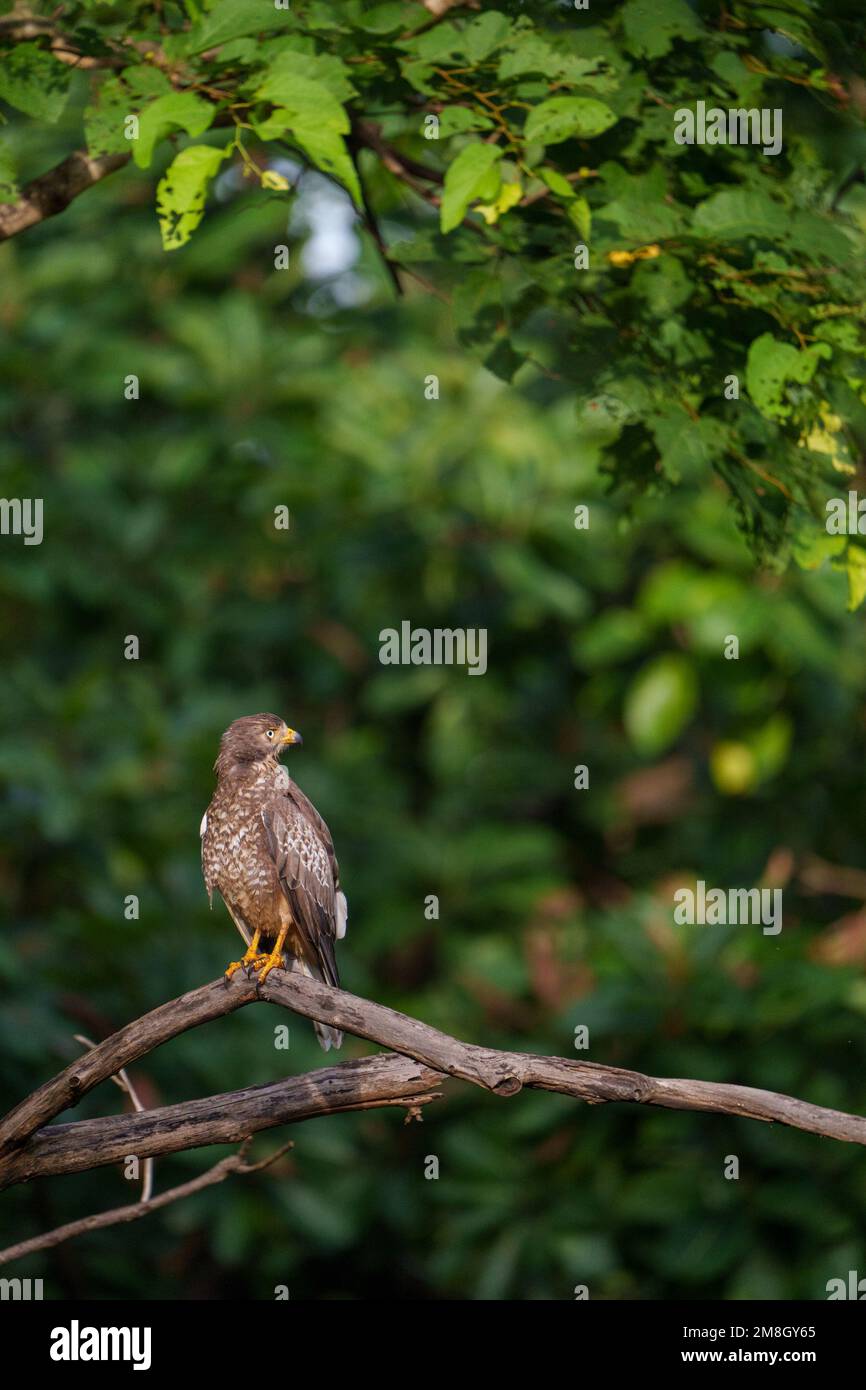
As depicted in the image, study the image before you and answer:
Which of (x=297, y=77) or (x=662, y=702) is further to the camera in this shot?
(x=662, y=702)

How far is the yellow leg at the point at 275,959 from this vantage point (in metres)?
3.65

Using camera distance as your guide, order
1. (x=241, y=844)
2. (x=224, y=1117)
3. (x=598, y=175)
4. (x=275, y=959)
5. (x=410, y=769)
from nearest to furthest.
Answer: (x=224, y=1117) → (x=275, y=959) → (x=241, y=844) → (x=598, y=175) → (x=410, y=769)

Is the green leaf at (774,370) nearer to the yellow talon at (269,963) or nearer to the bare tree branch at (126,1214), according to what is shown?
the yellow talon at (269,963)

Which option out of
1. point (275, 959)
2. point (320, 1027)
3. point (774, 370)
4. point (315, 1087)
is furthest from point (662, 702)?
point (315, 1087)


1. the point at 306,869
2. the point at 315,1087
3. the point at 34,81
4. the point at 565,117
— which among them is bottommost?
the point at 315,1087

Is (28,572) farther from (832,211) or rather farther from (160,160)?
(832,211)

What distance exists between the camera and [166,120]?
3.50 m

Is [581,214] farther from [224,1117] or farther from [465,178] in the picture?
[224,1117]

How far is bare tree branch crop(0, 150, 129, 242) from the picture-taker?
403cm

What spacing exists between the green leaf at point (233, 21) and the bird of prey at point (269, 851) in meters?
1.58

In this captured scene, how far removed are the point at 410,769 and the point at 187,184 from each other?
7.02 metres

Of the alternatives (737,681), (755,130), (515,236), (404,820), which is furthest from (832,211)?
(404,820)

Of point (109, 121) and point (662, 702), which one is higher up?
point (109, 121)

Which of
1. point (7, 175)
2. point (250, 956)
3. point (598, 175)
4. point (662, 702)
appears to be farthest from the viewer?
point (662, 702)
